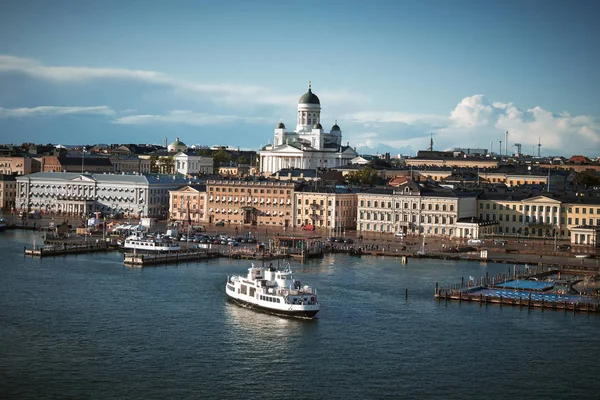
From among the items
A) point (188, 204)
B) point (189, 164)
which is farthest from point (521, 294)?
point (189, 164)

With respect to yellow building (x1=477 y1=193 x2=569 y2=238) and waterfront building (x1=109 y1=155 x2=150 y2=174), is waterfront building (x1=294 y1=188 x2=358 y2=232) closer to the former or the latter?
yellow building (x1=477 y1=193 x2=569 y2=238)

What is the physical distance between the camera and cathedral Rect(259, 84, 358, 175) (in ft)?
371

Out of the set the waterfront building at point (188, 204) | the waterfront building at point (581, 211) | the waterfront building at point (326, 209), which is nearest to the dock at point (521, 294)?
the waterfront building at point (581, 211)

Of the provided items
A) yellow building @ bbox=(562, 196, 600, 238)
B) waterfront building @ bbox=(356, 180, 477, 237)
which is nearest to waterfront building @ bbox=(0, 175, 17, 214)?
waterfront building @ bbox=(356, 180, 477, 237)

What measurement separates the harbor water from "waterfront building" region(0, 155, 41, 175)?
58.6 metres

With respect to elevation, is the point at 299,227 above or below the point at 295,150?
below

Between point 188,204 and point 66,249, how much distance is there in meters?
22.2

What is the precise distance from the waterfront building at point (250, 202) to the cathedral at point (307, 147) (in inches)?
1129

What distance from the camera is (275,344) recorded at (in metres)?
36.2

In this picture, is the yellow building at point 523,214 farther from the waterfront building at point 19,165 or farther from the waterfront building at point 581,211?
the waterfront building at point 19,165

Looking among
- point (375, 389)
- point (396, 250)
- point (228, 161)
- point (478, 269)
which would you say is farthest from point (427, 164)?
point (375, 389)

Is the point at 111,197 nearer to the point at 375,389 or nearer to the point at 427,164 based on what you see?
the point at 427,164

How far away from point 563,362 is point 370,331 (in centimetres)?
686

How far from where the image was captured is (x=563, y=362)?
34469 millimetres
